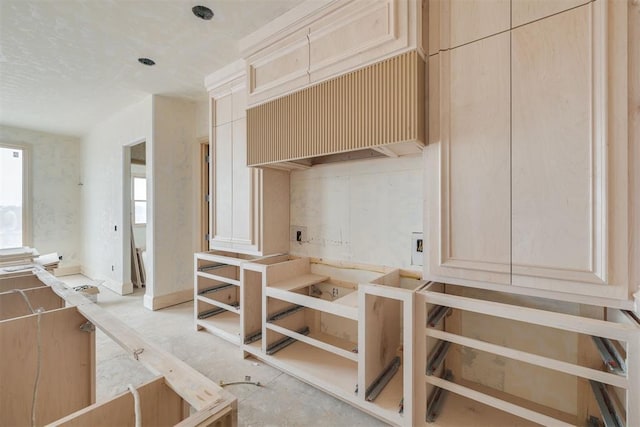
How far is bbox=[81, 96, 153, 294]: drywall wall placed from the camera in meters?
3.84

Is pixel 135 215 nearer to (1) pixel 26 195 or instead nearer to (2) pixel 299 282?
(1) pixel 26 195

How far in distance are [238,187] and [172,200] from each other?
1547mm

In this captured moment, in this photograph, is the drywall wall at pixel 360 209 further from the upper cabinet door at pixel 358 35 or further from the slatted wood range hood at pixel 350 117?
the upper cabinet door at pixel 358 35

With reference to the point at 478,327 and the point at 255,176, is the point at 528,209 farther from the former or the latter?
the point at 255,176

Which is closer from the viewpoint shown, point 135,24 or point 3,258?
point 135,24

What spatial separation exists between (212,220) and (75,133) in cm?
449

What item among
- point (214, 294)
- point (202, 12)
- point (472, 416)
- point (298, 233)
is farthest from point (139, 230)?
point (472, 416)

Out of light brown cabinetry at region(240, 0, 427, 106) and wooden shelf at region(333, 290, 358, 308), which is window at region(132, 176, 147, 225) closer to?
light brown cabinetry at region(240, 0, 427, 106)

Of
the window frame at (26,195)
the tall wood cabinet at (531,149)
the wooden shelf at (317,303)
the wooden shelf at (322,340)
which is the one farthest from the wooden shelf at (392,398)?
the window frame at (26,195)

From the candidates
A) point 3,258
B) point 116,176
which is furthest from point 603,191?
point 116,176

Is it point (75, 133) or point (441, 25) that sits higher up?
point (75, 133)

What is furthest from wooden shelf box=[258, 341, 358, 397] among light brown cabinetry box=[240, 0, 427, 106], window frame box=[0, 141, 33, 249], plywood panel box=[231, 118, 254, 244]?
window frame box=[0, 141, 33, 249]

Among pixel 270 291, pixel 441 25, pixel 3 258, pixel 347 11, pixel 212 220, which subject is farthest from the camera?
pixel 212 220

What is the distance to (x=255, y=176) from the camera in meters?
2.40
